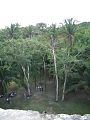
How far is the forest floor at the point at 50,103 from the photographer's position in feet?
92.1

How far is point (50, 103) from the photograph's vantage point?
2956 centimetres

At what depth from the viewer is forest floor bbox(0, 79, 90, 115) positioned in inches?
1105

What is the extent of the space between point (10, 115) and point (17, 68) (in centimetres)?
1696

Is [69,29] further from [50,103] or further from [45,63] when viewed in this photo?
[50,103]

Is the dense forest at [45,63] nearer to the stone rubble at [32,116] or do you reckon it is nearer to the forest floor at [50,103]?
the forest floor at [50,103]

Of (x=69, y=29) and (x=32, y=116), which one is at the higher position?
(x=69, y=29)

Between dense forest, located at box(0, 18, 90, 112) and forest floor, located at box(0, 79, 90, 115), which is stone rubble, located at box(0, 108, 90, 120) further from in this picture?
dense forest, located at box(0, 18, 90, 112)

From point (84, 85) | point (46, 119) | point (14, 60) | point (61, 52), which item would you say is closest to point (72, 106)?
point (84, 85)

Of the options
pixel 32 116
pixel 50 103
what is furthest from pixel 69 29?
pixel 32 116

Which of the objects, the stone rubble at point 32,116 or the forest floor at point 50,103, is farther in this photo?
the forest floor at point 50,103

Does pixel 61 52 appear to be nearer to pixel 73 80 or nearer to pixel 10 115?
pixel 73 80

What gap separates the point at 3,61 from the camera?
31094 millimetres

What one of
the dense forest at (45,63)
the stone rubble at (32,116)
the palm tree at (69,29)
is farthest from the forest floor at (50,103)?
the stone rubble at (32,116)

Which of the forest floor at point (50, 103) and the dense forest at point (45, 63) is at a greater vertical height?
the dense forest at point (45, 63)
